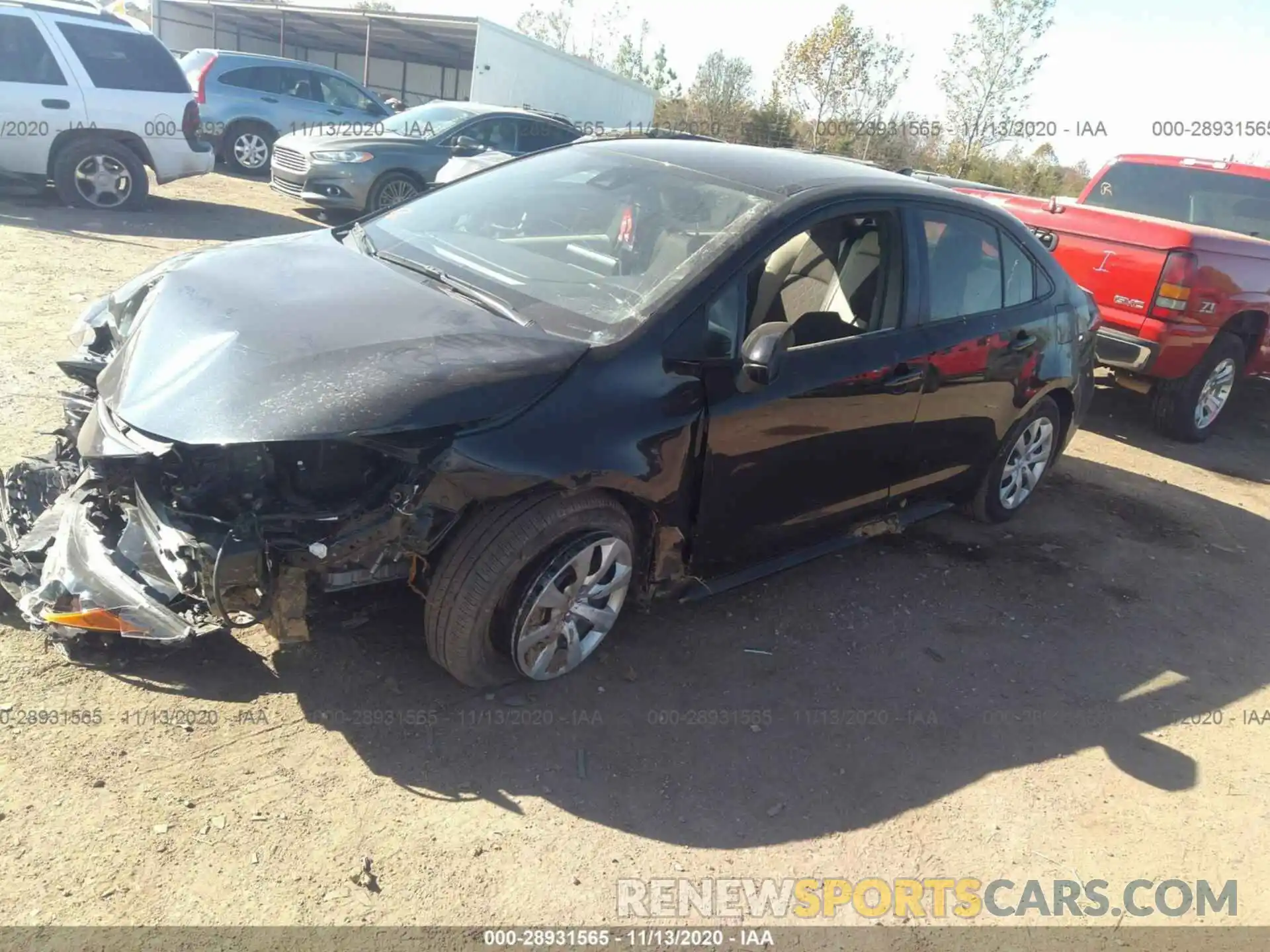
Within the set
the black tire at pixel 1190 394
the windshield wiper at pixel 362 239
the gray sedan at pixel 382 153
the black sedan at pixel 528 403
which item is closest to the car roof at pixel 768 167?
the black sedan at pixel 528 403

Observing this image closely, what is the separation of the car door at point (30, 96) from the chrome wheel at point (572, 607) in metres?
9.11

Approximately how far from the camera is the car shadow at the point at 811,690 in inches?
119

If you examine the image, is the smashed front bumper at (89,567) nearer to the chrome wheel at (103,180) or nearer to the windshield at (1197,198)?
the chrome wheel at (103,180)

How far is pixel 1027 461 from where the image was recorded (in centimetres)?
530

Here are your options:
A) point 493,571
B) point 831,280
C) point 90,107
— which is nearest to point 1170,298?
point 831,280

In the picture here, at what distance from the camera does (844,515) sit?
4.12 metres

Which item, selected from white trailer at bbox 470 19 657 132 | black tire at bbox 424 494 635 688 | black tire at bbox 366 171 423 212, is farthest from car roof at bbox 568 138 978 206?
white trailer at bbox 470 19 657 132

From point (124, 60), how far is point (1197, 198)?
10.7 meters

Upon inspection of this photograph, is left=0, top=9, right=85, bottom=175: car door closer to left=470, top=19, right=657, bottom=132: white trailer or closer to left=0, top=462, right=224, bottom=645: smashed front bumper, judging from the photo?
left=0, top=462, right=224, bottom=645: smashed front bumper

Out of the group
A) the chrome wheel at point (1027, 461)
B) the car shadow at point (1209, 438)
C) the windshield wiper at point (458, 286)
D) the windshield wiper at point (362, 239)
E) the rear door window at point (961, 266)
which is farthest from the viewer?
the car shadow at point (1209, 438)

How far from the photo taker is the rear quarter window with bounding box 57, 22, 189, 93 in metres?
9.49

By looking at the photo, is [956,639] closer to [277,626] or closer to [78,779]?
[277,626]

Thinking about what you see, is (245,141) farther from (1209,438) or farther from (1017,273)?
(1209,438)

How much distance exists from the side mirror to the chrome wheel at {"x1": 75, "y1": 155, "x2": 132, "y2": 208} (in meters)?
9.29
